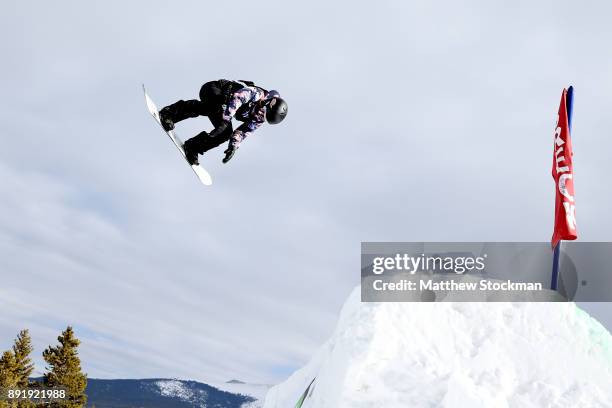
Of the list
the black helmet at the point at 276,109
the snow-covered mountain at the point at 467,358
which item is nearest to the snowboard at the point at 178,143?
the black helmet at the point at 276,109

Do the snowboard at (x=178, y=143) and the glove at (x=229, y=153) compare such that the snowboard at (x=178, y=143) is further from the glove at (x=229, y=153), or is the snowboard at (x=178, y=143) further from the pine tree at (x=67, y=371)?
the pine tree at (x=67, y=371)

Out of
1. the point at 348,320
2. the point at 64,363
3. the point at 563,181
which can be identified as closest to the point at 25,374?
the point at 64,363

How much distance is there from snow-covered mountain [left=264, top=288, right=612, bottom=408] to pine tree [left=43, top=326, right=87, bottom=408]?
88.7 feet

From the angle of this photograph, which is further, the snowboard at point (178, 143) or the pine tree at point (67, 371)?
the pine tree at point (67, 371)

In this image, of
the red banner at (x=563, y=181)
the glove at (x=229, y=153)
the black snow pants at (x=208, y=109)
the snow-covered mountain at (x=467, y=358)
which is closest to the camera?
the black snow pants at (x=208, y=109)

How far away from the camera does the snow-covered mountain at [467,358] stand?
1245 centimetres

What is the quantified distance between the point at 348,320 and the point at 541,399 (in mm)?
5545

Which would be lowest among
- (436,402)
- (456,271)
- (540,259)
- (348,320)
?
(436,402)

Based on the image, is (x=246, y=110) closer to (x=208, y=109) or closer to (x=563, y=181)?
(x=208, y=109)

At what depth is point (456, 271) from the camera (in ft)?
55.5

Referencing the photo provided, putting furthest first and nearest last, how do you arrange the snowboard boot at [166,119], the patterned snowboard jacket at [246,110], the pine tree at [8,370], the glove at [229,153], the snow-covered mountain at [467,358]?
the pine tree at [8,370], the snow-covered mountain at [467,358], the snowboard boot at [166,119], the glove at [229,153], the patterned snowboard jacket at [246,110]

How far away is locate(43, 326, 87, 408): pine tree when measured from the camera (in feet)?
117

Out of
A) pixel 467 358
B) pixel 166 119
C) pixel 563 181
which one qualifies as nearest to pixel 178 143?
pixel 166 119

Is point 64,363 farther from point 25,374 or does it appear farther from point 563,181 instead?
point 563,181
